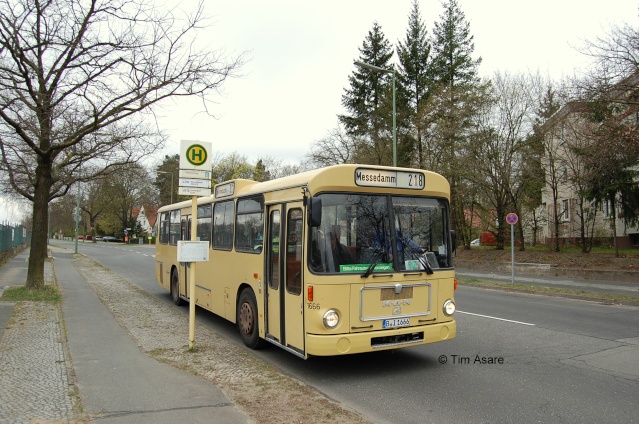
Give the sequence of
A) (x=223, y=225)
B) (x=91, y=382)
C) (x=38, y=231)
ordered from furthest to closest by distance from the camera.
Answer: (x=38, y=231) < (x=223, y=225) < (x=91, y=382)

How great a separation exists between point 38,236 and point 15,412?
10178 millimetres

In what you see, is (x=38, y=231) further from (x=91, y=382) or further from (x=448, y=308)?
(x=448, y=308)

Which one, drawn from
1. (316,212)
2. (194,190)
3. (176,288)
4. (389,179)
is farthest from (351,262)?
(176,288)

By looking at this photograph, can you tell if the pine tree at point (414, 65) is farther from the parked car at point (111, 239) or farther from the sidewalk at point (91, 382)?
the parked car at point (111, 239)

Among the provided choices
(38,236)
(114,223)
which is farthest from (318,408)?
(114,223)

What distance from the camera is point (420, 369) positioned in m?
6.61

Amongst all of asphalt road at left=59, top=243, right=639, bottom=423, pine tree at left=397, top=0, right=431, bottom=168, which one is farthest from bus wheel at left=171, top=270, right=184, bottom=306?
pine tree at left=397, top=0, right=431, bottom=168

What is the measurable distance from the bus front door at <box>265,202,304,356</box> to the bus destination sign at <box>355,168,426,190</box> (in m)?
0.92

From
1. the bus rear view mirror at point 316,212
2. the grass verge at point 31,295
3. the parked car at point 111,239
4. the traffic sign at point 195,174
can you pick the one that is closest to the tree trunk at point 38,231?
the grass verge at point 31,295

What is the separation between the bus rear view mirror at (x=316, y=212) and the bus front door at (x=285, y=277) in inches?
22.9

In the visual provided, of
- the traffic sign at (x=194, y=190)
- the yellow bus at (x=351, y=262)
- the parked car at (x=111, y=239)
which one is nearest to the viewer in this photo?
the yellow bus at (x=351, y=262)

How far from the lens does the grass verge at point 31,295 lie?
40.1ft

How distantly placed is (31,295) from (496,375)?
38.6 feet

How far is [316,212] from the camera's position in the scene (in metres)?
5.68
